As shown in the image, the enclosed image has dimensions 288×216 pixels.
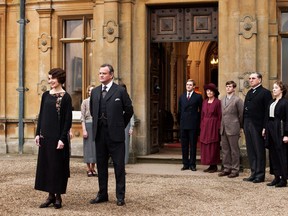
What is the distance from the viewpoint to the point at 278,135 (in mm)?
9234

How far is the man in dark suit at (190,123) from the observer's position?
11414 millimetres

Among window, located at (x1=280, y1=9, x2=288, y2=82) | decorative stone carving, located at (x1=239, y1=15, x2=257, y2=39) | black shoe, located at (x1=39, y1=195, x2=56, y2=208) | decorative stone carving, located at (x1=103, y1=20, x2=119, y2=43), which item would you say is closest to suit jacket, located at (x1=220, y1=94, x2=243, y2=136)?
decorative stone carving, located at (x1=239, y1=15, x2=257, y2=39)

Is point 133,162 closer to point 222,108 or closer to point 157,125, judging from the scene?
point 157,125

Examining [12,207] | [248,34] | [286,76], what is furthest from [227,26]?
[12,207]

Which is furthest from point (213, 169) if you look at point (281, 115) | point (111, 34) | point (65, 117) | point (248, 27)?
point (65, 117)

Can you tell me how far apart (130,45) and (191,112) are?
2309 millimetres

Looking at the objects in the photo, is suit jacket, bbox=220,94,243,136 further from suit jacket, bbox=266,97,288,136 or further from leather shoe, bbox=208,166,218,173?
suit jacket, bbox=266,97,288,136

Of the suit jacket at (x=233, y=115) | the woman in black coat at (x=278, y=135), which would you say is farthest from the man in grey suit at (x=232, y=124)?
the woman in black coat at (x=278, y=135)

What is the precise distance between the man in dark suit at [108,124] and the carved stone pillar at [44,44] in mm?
7017

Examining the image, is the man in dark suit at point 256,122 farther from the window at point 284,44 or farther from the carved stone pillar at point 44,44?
the carved stone pillar at point 44,44

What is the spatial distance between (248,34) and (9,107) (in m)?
6.72

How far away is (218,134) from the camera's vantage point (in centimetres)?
1109

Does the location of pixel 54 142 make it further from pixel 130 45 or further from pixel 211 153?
pixel 130 45

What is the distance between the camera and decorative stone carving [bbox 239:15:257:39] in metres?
11.8
